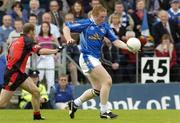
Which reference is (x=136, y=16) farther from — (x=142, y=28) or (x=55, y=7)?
(x=55, y=7)

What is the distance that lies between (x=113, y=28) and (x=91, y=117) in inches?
254

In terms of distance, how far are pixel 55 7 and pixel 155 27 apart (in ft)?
10.4

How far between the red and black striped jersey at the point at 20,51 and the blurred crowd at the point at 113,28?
18.2ft

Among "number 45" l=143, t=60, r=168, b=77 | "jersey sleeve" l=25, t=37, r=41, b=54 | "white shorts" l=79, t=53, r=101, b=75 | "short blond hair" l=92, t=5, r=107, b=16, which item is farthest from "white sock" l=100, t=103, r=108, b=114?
"number 45" l=143, t=60, r=168, b=77

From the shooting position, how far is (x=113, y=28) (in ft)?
73.5

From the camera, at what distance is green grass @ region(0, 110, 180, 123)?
15219mm

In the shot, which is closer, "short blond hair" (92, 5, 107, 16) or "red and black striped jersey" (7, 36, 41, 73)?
"red and black striped jersey" (7, 36, 41, 73)

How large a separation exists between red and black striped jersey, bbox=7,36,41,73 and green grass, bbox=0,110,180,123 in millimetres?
1163

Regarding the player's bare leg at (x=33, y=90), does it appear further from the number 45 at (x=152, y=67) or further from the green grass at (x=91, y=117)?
the number 45 at (x=152, y=67)

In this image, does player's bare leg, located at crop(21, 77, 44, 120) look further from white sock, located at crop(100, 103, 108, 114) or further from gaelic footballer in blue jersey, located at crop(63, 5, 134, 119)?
white sock, located at crop(100, 103, 108, 114)

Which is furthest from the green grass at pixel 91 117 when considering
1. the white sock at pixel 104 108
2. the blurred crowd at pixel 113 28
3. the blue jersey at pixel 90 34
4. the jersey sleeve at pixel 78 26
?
the blurred crowd at pixel 113 28

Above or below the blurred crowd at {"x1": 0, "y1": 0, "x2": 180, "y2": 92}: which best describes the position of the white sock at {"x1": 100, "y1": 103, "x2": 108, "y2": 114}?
below

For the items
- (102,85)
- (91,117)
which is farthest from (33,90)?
(91,117)

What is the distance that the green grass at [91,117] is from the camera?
599 inches
